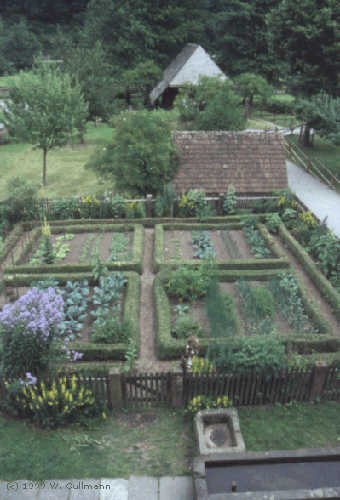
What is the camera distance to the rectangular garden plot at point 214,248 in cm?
1355

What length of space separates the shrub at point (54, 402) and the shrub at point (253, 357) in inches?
116

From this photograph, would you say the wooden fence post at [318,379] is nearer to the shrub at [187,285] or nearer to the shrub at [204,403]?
the shrub at [204,403]

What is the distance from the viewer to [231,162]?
19094mm

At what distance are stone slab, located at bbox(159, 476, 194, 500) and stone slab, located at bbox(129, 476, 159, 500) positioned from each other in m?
0.11

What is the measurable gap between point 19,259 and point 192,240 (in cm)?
666

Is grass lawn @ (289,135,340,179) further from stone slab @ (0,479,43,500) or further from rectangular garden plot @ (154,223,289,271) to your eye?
stone slab @ (0,479,43,500)

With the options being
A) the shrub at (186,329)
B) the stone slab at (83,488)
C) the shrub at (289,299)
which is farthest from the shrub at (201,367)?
the shrub at (289,299)

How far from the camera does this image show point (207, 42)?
50.8 m

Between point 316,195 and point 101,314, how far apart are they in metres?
14.9

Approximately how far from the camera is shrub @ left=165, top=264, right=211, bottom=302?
38.9 ft

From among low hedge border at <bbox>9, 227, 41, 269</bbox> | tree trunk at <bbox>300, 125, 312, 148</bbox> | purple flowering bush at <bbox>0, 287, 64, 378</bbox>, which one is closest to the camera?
purple flowering bush at <bbox>0, 287, 64, 378</bbox>

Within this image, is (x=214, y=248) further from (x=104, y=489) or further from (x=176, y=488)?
(x=104, y=489)

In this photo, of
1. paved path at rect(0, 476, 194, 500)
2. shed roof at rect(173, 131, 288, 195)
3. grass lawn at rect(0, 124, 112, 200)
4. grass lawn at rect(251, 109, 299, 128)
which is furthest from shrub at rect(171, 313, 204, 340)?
grass lawn at rect(251, 109, 299, 128)

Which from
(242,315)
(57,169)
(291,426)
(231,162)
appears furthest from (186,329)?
(57,169)
